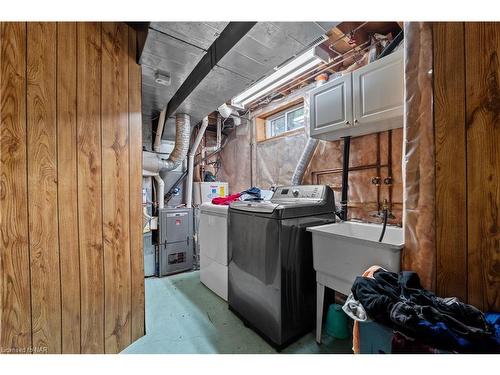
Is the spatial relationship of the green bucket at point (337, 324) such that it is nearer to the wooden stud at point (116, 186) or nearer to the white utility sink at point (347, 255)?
the white utility sink at point (347, 255)

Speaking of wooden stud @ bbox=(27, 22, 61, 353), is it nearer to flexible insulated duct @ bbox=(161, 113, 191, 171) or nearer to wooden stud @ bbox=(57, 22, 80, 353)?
wooden stud @ bbox=(57, 22, 80, 353)

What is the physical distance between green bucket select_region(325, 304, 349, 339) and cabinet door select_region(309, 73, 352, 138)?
1.54 meters

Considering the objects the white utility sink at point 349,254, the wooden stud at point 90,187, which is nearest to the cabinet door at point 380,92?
the white utility sink at point 349,254

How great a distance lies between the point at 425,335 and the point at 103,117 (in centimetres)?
202

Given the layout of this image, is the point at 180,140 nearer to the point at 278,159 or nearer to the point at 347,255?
the point at 278,159

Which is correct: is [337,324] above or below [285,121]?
below

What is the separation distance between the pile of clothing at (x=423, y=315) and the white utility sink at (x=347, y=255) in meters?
0.20

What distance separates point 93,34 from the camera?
1419 millimetres

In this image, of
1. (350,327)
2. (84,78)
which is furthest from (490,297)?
(84,78)

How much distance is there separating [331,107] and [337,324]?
1.82 m

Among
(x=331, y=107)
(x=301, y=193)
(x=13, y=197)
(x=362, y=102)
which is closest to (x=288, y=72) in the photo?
(x=331, y=107)

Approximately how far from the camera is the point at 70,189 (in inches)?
51.9

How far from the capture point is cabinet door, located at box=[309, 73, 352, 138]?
69.2 inches
